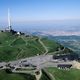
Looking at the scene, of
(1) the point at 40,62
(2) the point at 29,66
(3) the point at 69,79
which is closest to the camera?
(3) the point at 69,79

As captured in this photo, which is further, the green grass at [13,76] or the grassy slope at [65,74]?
the grassy slope at [65,74]

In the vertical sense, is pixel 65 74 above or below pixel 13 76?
below

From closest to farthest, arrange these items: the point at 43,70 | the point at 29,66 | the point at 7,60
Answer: the point at 43,70, the point at 29,66, the point at 7,60

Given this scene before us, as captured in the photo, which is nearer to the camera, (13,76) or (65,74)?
(13,76)

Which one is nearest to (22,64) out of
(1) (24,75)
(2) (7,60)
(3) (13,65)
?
(3) (13,65)

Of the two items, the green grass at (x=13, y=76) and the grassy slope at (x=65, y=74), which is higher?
the green grass at (x=13, y=76)

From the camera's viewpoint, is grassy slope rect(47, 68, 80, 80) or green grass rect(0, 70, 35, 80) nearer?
green grass rect(0, 70, 35, 80)

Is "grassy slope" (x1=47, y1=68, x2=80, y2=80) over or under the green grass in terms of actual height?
under

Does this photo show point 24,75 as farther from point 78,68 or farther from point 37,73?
point 78,68
